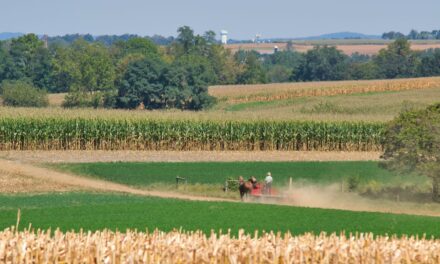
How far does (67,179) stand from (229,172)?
27.9ft

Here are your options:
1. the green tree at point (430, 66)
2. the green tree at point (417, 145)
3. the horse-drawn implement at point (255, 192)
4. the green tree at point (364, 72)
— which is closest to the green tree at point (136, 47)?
the green tree at point (364, 72)

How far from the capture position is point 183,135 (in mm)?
66562

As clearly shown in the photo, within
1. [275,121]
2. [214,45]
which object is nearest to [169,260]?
[275,121]

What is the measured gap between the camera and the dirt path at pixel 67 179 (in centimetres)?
5050

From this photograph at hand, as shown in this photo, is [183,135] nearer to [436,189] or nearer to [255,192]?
[255,192]

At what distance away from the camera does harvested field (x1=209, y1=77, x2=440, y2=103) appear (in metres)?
112

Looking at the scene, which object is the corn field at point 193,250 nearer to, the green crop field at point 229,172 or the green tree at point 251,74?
the green crop field at point 229,172

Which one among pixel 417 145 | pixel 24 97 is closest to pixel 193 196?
pixel 417 145

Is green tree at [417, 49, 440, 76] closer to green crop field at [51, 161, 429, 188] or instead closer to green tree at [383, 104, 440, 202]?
green crop field at [51, 161, 429, 188]

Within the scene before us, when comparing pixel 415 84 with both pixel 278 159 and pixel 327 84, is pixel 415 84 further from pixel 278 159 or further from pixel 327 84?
pixel 278 159

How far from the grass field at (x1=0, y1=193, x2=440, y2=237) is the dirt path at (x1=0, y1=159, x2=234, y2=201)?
7384mm

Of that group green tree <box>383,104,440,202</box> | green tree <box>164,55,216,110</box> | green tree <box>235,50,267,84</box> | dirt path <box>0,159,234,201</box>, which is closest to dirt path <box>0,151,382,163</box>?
dirt path <box>0,159,234,201</box>

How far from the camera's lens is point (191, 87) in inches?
4033

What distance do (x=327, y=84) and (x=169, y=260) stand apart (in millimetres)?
100194
